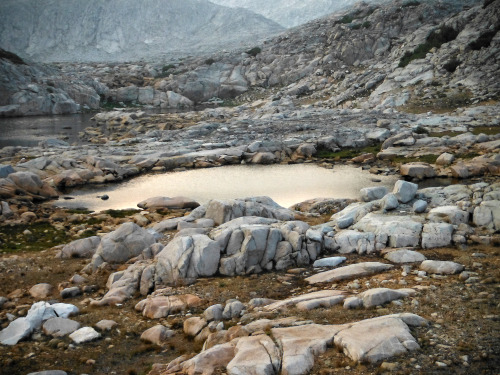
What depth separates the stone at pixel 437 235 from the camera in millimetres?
19016

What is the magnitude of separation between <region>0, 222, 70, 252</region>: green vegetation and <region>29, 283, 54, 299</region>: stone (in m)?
6.02

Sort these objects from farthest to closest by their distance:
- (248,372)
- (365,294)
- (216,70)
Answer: (216,70) → (365,294) → (248,372)

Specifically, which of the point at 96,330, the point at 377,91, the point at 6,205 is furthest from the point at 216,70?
the point at 96,330

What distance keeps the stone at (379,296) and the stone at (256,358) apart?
3623mm

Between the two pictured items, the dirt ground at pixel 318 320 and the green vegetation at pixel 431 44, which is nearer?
the dirt ground at pixel 318 320

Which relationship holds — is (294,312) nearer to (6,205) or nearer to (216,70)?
(6,205)

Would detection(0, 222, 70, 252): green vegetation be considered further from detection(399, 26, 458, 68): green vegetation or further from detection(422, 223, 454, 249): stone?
detection(399, 26, 458, 68): green vegetation

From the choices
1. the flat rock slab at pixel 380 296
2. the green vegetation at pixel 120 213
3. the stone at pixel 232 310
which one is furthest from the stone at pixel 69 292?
the green vegetation at pixel 120 213

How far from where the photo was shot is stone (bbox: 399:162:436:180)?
3719 cm

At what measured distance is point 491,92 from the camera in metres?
58.3

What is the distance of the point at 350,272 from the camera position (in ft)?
55.0

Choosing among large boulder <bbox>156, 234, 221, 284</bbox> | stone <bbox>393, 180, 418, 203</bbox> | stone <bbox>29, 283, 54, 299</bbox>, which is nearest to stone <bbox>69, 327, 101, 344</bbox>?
large boulder <bbox>156, 234, 221, 284</bbox>

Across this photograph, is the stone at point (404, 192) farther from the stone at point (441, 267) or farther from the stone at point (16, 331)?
the stone at point (16, 331)

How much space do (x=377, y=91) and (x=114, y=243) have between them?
190 feet
